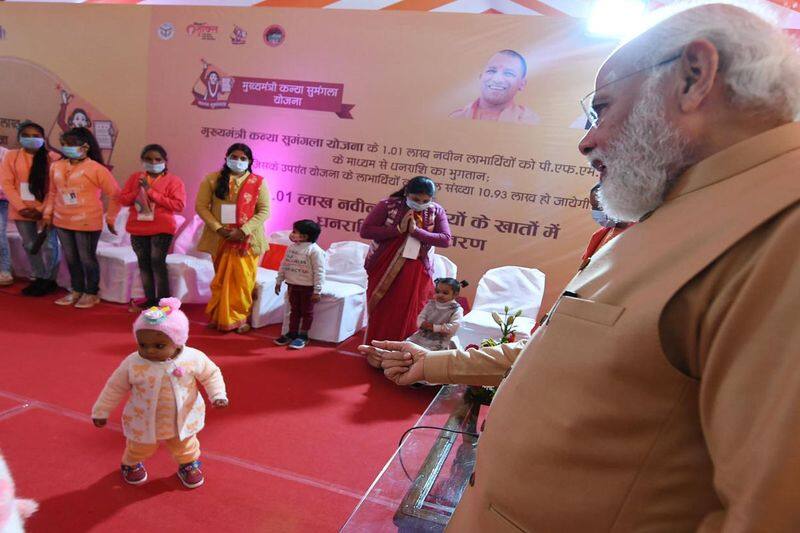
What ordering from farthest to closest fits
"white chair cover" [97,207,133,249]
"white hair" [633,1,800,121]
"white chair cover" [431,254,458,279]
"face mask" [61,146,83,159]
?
"white chair cover" [97,207,133,249] < "white chair cover" [431,254,458,279] < "face mask" [61,146,83,159] < "white hair" [633,1,800,121]

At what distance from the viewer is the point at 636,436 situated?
630 millimetres

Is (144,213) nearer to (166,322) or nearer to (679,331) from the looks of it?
(166,322)

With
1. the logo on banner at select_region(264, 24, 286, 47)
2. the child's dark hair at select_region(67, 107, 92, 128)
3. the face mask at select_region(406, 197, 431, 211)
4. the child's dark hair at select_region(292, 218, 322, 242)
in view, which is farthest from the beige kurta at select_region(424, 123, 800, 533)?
the child's dark hair at select_region(67, 107, 92, 128)

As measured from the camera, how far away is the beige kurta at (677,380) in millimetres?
510

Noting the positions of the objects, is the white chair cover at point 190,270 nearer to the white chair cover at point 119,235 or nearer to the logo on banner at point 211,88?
the white chair cover at point 119,235

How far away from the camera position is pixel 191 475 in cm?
216

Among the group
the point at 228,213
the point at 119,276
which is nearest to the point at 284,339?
the point at 228,213

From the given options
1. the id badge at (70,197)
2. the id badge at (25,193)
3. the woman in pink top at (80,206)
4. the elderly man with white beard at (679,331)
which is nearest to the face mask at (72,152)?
the woman in pink top at (80,206)

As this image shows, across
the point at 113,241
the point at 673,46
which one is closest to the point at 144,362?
the point at 673,46

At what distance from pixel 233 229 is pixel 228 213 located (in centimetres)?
15

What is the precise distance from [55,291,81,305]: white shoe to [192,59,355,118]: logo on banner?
8.08 ft

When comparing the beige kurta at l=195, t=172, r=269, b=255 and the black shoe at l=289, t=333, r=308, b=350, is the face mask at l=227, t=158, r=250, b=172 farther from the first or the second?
the black shoe at l=289, t=333, r=308, b=350

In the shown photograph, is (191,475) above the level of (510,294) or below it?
below

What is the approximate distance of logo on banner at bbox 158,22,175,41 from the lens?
5.49 meters
